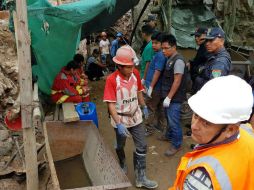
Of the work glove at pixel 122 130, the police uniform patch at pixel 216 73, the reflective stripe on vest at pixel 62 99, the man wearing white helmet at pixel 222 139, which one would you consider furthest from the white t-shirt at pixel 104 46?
the man wearing white helmet at pixel 222 139

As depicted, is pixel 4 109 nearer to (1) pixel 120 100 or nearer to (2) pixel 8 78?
(2) pixel 8 78

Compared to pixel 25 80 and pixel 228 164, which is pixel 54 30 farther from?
pixel 228 164

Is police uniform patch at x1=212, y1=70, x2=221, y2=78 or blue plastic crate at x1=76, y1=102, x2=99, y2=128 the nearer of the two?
police uniform patch at x1=212, y1=70, x2=221, y2=78

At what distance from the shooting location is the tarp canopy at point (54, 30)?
4949 millimetres

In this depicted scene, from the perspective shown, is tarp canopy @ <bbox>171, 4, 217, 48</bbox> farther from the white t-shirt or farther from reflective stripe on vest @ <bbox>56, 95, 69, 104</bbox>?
reflective stripe on vest @ <bbox>56, 95, 69, 104</bbox>

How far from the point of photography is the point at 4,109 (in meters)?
6.25

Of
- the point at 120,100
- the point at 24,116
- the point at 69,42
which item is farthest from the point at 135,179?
the point at 69,42

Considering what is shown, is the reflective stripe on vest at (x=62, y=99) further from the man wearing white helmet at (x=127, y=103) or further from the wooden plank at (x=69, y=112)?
the man wearing white helmet at (x=127, y=103)

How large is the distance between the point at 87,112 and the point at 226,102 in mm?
4516

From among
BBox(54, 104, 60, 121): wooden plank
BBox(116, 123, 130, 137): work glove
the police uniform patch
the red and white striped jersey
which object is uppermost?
the police uniform patch

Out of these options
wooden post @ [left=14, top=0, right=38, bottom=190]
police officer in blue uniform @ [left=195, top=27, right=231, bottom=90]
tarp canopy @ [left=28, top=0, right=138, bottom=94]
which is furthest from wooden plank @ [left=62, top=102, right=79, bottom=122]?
police officer in blue uniform @ [left=195, top=27, right=231, bottom=90]

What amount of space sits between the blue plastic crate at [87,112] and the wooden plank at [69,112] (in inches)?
5.4

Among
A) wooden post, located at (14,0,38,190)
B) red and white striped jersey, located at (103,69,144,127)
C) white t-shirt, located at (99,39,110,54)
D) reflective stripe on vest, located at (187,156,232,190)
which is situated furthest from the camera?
white t-shirt, located at (99,39,110,54)

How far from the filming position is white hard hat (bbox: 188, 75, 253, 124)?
1648 mm
